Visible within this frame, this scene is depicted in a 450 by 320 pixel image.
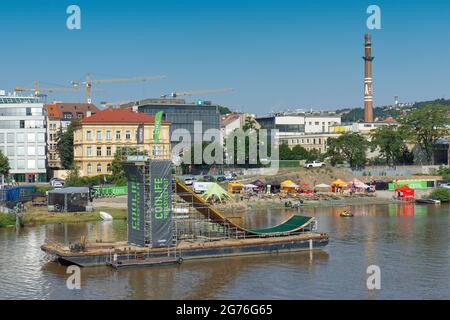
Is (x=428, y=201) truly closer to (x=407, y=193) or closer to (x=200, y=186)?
(x=407, y=193)

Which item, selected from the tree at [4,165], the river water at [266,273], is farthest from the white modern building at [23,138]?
the river water at [266,273]

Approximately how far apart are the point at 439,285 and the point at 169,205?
16.9m

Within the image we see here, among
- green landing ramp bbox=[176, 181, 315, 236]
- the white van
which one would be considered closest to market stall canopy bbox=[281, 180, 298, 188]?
the white van

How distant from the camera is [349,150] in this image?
125750mm

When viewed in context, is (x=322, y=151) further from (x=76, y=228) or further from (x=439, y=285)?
(x=439, y=285)

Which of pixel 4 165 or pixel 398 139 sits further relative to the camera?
pixel 398 139

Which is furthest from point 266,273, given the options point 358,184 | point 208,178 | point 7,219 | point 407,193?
point 208,178

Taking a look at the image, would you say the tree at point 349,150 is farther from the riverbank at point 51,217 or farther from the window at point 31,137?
the riverbank at point 51,217

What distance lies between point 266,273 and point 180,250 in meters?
6.02

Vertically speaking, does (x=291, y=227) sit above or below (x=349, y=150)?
below

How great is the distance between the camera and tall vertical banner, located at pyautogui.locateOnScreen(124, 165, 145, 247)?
155ft

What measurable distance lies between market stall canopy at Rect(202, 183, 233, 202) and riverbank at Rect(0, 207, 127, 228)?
907 cm

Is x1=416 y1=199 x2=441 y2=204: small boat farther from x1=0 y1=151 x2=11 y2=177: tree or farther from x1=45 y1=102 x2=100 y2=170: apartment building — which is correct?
x1=45 y1=102 x2=100 y2=170: apartment building
